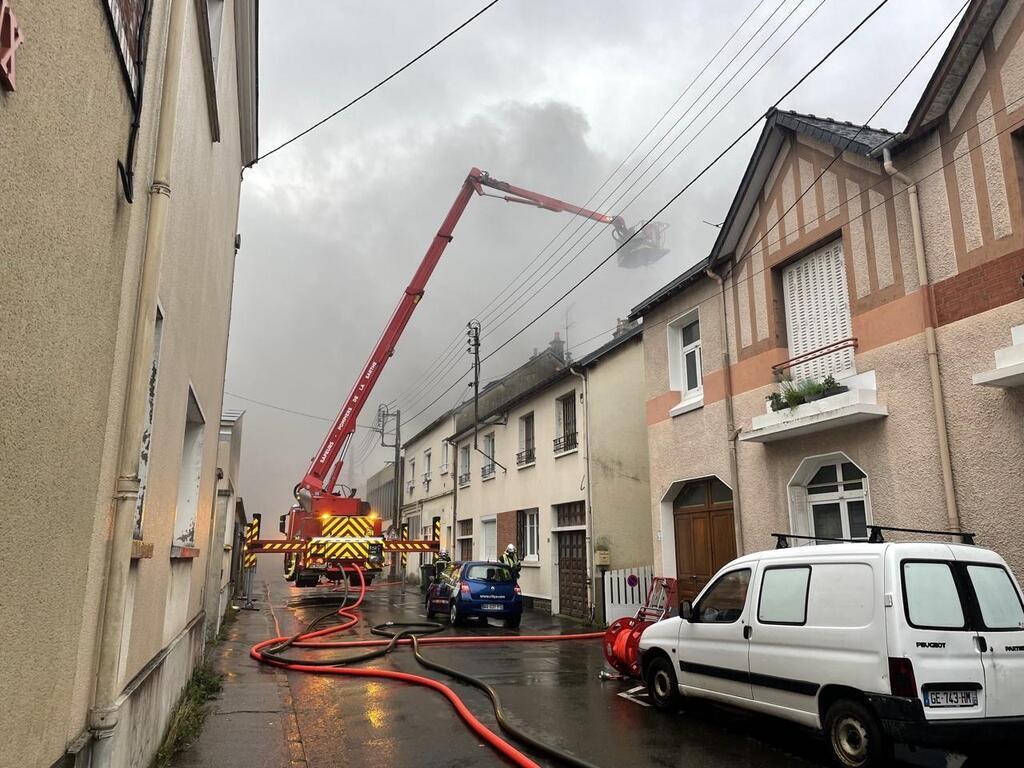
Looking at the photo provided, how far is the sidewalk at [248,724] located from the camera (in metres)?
6.21

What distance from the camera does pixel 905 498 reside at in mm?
8711

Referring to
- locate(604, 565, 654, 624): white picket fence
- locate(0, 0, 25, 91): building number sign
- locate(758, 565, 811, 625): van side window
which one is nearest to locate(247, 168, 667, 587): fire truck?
locate(604, 565, 654, 624): white picket fence

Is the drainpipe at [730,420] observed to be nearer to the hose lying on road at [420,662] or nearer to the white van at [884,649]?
the hose lying on road at [420,662]

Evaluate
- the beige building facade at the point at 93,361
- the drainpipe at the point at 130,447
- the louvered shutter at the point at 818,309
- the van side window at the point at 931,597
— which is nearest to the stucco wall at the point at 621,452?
the louvered shutter at the point at 818,309

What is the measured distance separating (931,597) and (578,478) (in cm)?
1296

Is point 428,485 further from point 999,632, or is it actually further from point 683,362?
point 999,632

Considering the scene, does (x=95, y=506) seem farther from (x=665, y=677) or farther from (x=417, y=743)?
(x=665, y=677)

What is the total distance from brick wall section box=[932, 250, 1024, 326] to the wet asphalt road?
15.2ft

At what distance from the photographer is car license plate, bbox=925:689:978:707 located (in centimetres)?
536

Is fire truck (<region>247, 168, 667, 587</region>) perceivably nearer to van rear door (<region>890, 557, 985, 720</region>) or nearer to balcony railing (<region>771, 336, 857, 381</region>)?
balcony railing (<region>771, 336, 857, 381</region>)

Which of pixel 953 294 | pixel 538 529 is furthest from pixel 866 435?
pixel 538 529

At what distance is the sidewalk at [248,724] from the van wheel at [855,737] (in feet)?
14.3

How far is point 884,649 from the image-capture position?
18.3ft

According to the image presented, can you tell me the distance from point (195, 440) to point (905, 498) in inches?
324
